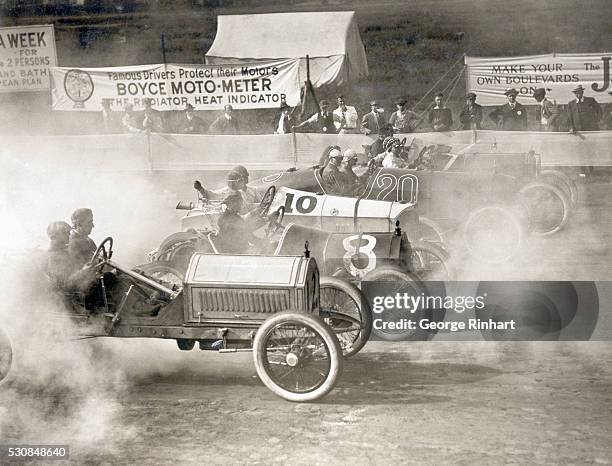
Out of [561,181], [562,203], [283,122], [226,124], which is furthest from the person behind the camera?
[283,122]

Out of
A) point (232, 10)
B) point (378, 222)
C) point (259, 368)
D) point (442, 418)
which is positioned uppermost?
point (232, 10)

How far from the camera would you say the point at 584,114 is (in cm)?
1127

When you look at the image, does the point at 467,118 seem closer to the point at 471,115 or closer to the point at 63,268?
the point at 471,115

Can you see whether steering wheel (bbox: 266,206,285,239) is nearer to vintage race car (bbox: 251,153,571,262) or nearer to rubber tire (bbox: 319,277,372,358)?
rubber tire (bbox: 319,277,372,358)

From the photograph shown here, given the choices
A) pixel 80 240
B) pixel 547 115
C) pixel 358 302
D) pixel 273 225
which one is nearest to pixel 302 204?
pixel 273 225

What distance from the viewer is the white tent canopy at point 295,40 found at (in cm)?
1104

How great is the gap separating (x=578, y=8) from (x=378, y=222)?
642cm

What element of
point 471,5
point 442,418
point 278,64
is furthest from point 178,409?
point 471,5

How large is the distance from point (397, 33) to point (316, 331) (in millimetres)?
9966

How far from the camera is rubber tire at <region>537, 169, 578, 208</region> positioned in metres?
8.95

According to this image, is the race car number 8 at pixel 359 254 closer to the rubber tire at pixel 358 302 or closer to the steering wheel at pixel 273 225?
the rubber tire at pixel 358 302

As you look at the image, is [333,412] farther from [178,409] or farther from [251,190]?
[251,190]

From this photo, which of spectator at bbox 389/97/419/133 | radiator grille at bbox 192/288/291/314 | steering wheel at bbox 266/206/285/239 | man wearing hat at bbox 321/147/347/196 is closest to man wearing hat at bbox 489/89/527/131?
spectator at bbox 389/97/419/133

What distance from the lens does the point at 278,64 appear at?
→ 10914mm
